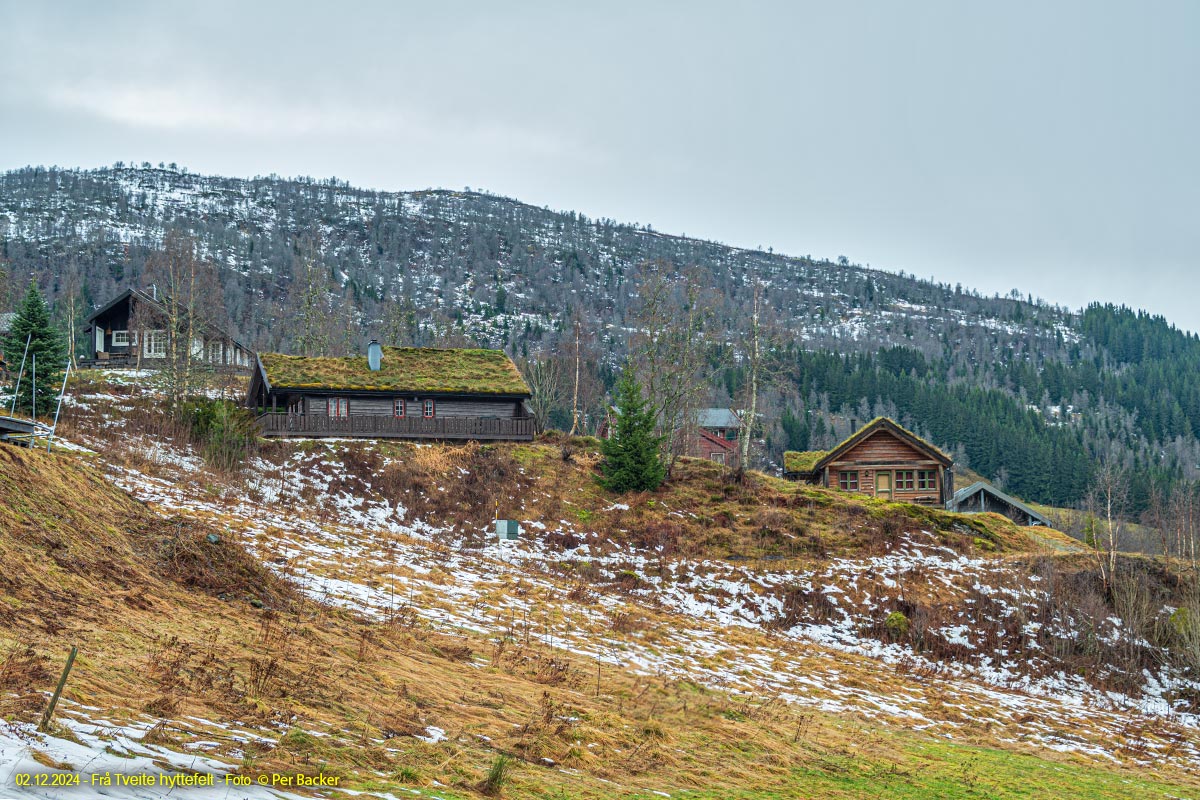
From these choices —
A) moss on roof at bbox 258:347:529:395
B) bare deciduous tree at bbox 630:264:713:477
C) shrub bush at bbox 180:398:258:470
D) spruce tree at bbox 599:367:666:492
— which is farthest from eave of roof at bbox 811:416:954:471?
shrub bush at bbox 180:398:258:470

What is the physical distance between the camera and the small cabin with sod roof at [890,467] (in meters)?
50.8

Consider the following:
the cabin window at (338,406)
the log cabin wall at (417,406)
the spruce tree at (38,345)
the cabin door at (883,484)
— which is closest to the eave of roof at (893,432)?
the cabin door at (883,484)

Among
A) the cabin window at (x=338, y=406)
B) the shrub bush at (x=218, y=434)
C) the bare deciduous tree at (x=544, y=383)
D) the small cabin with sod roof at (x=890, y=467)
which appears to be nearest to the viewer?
the shrub bush at (x=218, y=434)

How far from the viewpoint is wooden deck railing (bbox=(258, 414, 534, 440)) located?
146 feet

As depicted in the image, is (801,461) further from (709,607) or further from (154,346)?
(154,346)

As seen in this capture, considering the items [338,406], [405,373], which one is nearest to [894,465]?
[405,373]

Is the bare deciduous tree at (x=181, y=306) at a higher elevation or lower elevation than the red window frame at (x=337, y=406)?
higher

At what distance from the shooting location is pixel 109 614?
38.0 feet

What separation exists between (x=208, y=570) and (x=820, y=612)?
735 inches

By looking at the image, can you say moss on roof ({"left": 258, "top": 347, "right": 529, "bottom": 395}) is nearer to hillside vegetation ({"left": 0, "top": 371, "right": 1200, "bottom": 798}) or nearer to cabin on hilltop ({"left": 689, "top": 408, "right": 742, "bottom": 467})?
hillside vegetation ({"left": 0, "top": 371, "right": 1200, "bottom": 798})

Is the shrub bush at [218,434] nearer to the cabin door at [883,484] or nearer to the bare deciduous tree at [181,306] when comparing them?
the bare deciduous tree at [181,306]

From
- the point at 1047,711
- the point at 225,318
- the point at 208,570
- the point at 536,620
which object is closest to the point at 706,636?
the point at 536,620

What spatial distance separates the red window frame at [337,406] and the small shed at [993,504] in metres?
41.1

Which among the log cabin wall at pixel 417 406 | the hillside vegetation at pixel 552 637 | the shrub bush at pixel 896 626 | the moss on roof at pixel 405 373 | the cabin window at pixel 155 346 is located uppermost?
the cabin window at pixel 155 346
